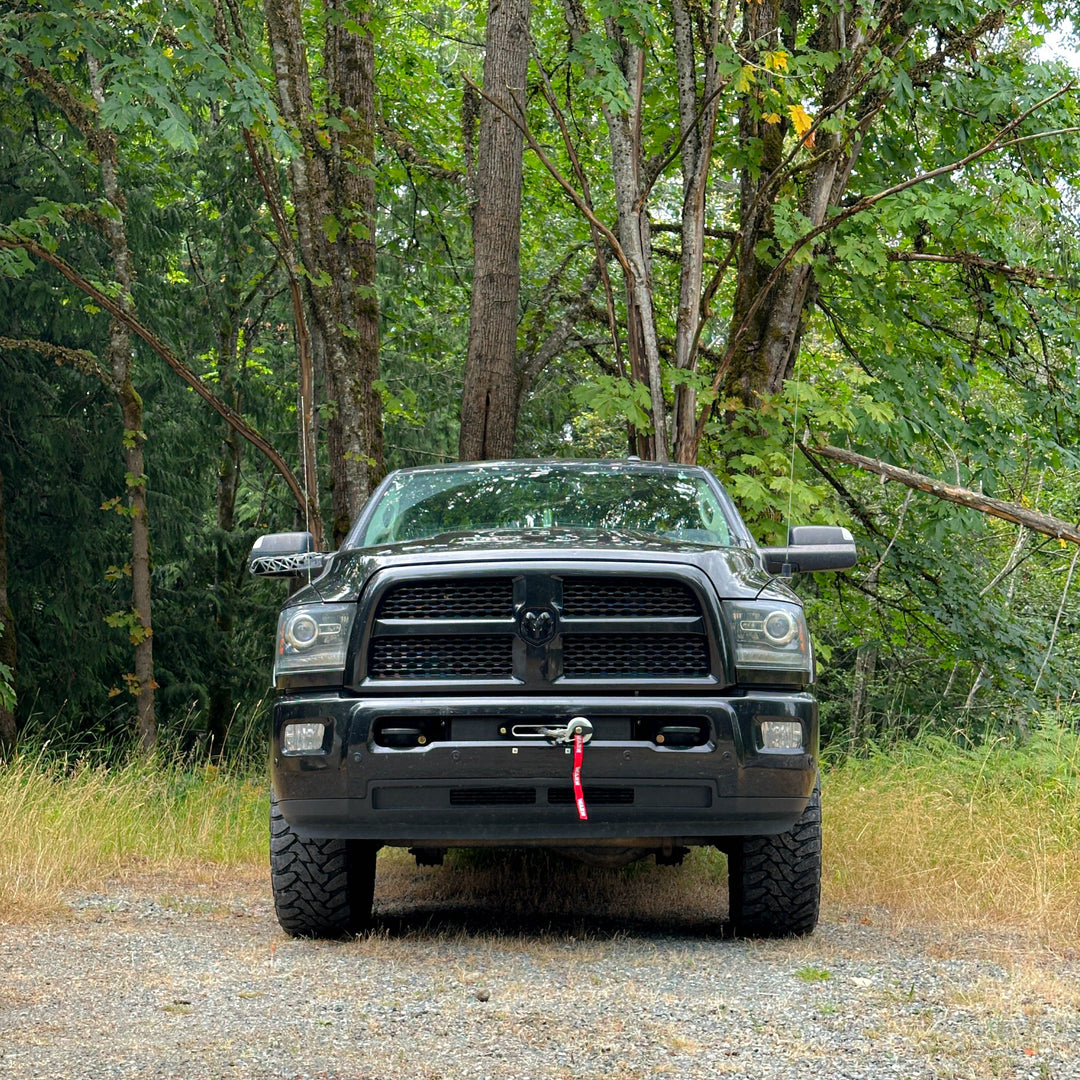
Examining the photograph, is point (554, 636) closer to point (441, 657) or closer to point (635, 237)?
point (441, 657)

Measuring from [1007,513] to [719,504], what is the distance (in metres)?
5.38

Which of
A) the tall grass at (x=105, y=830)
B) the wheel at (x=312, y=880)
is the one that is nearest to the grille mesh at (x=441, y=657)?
the wheel at (x=312, y=880)

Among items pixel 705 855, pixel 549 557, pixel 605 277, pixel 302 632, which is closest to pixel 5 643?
pixel 605 277

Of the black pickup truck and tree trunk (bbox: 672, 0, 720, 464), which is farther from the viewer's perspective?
tree trunk (bbox: 672, 0, 720, 464)

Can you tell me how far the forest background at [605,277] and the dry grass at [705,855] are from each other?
5.14 feet

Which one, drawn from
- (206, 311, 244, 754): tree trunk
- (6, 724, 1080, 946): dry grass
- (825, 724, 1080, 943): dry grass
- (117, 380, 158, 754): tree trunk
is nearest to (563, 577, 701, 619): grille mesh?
(6, 724, 1080, 946): dry grass

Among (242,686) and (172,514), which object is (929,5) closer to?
(172,514)

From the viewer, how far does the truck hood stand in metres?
5.15

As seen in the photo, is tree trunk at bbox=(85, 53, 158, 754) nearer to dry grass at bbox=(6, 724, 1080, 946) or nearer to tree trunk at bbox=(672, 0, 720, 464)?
tree trunk at bbox=(672, 0, 720, 464)

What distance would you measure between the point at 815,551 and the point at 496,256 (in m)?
6.38

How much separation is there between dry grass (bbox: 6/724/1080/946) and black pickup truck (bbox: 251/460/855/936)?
1.13 meters

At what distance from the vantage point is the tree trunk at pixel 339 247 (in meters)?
11.7

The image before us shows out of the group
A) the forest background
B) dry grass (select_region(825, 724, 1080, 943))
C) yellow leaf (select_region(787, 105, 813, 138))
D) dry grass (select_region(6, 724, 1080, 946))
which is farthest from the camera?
the forest background

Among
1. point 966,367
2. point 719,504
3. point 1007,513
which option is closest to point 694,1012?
point 719,504
